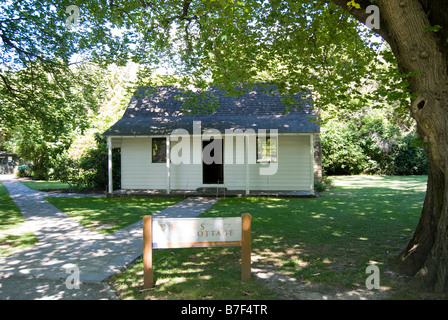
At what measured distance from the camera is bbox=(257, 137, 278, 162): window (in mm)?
16414

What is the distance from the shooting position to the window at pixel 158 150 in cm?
1745

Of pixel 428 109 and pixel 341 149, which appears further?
pixel 341 149

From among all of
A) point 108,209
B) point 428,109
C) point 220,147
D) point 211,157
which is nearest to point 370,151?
point 220,147

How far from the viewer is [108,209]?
12719 mm

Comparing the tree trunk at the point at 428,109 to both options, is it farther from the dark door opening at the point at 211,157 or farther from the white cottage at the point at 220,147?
the dark door opening at the point at 211,157

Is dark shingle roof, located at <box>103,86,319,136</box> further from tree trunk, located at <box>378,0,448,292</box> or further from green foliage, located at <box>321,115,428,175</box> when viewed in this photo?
tree trunk, located at <box>378,0,448,292</box>

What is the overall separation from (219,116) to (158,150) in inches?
136

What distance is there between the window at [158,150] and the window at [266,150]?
4.68 m

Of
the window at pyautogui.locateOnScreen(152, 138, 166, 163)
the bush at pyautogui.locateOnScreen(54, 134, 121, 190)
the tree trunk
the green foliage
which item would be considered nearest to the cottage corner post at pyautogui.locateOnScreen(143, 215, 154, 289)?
the tree trunk

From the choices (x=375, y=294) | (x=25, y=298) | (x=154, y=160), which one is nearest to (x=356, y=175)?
(x=154, y=160)

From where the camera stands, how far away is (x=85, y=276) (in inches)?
219

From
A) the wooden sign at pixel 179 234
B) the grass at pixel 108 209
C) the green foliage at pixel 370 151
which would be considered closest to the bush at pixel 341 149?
the green foliage at pixel 370 151

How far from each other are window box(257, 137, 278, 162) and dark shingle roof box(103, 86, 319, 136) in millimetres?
963

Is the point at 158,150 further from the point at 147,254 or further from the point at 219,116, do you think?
the point at 147,254
